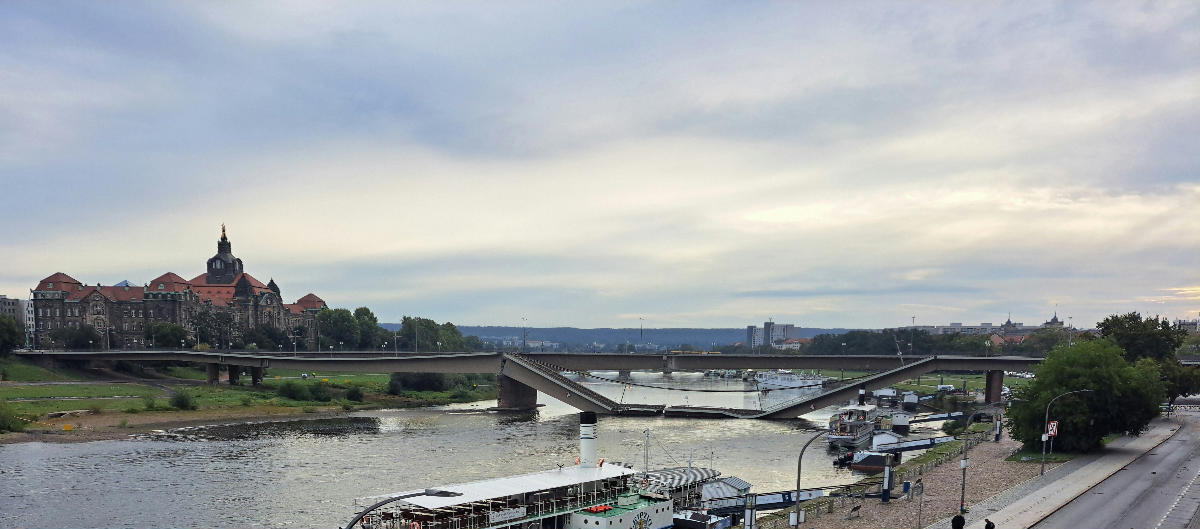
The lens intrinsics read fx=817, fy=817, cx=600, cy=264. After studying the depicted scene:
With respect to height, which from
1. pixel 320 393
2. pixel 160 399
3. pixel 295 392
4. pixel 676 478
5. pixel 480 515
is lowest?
pixel 320 393

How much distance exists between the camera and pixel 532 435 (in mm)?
93938

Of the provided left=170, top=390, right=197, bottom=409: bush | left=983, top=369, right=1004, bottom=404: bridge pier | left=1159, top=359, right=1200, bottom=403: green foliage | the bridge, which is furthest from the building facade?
left=1159, top=359, right=1200, bottom=403: green foliage

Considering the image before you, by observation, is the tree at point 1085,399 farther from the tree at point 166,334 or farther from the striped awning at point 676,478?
the tree at point 166,334

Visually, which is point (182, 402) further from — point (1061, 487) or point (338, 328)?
point (1061, 487)

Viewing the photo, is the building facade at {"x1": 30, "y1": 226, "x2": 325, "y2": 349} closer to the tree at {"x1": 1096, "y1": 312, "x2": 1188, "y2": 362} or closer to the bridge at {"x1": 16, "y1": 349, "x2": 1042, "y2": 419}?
the bridge at {"x1": 16, "y1": 349, "x2": 1042, "y2": 419}

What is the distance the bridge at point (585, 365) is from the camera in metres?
119

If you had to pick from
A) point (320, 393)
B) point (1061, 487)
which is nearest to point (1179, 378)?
point (1061, 487)

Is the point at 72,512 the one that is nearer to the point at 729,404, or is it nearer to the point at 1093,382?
the point at 1093,382

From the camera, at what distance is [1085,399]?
68.0 metres

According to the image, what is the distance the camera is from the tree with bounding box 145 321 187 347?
159375mm

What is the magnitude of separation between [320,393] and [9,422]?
1852 inches

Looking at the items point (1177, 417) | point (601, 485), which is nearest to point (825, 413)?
point (1177, 417)

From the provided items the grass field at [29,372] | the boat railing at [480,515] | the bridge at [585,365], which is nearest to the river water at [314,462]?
the bridge at [585,365]

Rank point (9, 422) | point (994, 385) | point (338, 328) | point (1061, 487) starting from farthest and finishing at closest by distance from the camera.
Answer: point (338, 328), point (994, 385), point (9, 422), point (1061, 487)
